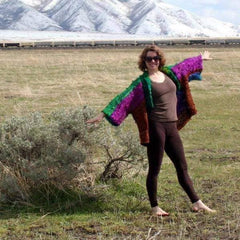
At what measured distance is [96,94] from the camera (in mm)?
17828

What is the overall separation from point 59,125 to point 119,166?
1.04m

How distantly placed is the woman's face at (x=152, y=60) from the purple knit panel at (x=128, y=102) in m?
0.22

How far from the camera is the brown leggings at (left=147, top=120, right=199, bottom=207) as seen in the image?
5684 millimetres

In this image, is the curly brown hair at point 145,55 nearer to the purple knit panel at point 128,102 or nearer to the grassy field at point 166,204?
the purple knit panel at point 128,102

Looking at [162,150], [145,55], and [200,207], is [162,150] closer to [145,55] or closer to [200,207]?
[200,207]

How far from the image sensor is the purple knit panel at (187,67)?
6.00m

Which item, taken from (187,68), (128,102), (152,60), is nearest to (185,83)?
(187,68)

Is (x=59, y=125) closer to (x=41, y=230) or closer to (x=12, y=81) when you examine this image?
(x=41, y=230)

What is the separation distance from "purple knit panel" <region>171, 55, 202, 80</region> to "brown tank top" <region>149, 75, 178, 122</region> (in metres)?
0.28

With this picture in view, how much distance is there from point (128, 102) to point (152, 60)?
51cm

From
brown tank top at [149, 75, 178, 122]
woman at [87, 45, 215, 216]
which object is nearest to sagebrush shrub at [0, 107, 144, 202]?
woman at [87, 45, 215, 216]

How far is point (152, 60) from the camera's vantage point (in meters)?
5.70

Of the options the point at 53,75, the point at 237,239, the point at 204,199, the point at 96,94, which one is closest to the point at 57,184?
the point at 204,199

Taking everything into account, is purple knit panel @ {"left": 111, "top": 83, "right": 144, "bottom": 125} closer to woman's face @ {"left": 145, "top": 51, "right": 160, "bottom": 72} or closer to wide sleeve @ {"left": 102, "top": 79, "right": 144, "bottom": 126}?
wide sleeve @ {"left": 102, "top": 79, "right": 144, "bottom": 126}
